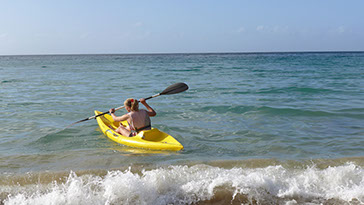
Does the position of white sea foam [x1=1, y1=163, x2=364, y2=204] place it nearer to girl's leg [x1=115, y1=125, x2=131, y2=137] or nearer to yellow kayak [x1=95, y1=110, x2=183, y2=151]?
yellow kayak [x1=95, y1=110, x2=183, y2=151]

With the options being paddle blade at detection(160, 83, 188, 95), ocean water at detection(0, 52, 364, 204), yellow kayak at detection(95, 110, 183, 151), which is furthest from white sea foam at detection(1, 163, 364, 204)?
paddle blade at detection(160, 83, 188, 95)

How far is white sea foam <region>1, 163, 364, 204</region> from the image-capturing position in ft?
13.9

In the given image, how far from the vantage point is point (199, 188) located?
444 centimetres

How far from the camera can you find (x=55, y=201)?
13.6 feet

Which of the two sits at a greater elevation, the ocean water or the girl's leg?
the girl's leg

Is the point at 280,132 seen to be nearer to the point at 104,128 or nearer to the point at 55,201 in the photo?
the point at 104,128

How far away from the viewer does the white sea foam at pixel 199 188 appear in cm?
423

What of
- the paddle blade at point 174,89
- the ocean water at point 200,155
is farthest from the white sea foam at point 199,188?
the paddle blade at point 174,89

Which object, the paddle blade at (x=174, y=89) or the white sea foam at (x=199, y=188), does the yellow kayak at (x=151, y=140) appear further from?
the paddle blade at (x=174, y=89)

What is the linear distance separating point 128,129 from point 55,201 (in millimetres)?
3251

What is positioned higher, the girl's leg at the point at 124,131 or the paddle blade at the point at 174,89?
Answer: the paddle blade at the point at 174,89

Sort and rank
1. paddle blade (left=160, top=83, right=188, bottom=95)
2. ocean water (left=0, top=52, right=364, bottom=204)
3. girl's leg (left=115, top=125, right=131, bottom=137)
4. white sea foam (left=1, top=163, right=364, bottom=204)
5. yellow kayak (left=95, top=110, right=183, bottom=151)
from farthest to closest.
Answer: paddle blade (left=160, top=83, right=188, bottom=95)
girl's leg (left=115, top=125, right=131, bottom=137)
yellow kayak (left=95, top=110, right=183, bottom=151)
ocean water (left=0, top=52, right=364, bottom=204)
white sea foam (left=1, top=163, right=364, bottom=204)

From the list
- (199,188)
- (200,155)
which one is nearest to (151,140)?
(200,155)

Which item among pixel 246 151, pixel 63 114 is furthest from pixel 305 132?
pixel 63 114
